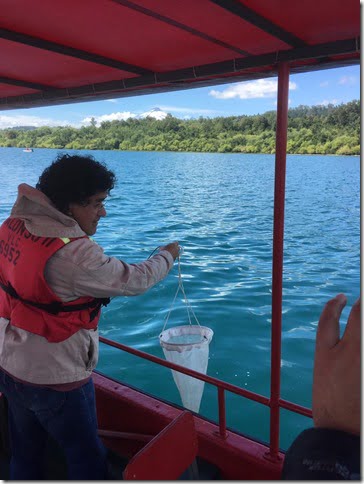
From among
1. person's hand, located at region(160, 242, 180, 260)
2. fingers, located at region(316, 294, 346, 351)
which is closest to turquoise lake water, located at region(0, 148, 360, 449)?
person's hand, located at region(160, 242, 180, 260)

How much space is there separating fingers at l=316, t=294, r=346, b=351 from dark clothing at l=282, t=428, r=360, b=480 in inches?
3.8

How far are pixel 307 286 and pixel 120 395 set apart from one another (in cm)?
887

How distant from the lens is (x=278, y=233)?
6.57 feet

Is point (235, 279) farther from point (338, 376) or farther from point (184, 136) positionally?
point (184, 136)

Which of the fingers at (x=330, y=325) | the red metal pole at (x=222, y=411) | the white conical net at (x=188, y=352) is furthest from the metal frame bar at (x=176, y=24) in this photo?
the white conical net at (x=188, y=352)

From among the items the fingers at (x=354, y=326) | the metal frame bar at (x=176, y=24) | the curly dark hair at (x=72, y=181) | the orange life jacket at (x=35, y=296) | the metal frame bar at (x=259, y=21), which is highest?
the metal frame bar at (x=176, y=24)

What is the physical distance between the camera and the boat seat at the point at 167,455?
1.49m

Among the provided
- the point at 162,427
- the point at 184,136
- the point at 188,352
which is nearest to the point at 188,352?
the point at 188,352

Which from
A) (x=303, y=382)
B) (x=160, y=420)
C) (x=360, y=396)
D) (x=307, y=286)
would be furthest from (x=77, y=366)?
(x=307, y=286)

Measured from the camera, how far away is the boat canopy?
1465mm

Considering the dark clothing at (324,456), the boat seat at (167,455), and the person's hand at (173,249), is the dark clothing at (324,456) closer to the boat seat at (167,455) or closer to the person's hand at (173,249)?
the boat seat at (167,455)

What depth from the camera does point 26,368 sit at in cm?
153

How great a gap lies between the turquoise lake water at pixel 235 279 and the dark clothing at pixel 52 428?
3.52 ft

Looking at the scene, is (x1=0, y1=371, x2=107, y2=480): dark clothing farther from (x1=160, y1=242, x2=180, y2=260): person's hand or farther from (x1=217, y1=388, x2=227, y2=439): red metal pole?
(x1=217, y1=388, x2=227, y2=439): red metal pole
